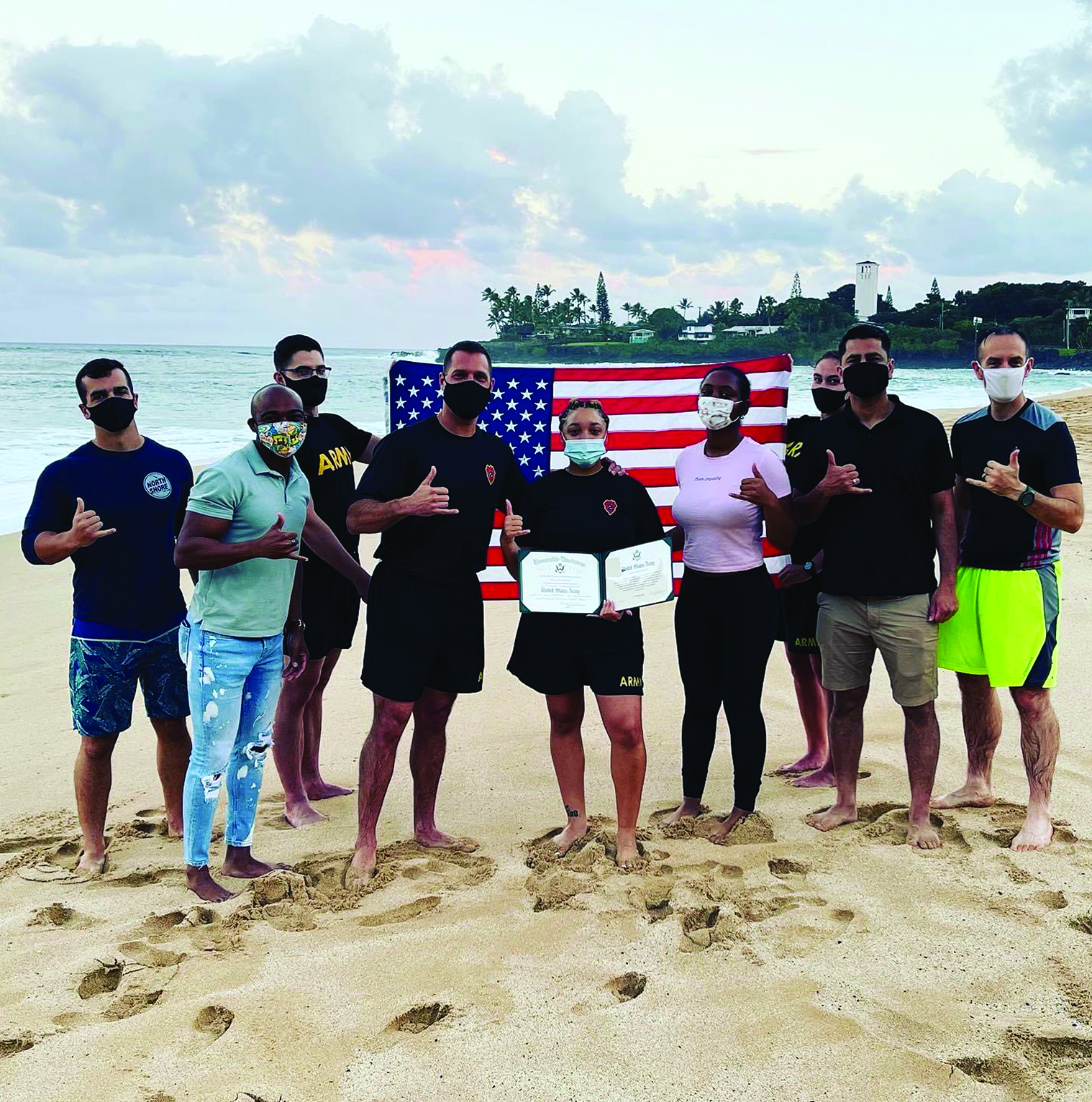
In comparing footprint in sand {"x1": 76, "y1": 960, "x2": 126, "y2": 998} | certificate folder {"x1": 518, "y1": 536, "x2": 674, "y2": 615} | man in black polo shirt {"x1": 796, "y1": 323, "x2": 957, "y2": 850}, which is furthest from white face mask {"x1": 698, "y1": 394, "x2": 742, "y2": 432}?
footprint in sand {"x1": 76, "y1": 960, "x2": 126, "y2": 998}

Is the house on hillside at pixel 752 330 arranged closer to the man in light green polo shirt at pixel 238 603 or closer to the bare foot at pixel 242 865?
the man in light green polo shirt at pixel 238 603

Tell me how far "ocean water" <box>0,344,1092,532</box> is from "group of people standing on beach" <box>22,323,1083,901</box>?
9.81 metres

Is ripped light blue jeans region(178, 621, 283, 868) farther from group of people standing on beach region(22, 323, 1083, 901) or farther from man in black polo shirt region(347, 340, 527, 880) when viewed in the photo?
man in black polo shirt region(347, 340, 527, 880)

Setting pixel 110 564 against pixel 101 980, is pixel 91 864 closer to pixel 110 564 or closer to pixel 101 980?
pixel 101 980

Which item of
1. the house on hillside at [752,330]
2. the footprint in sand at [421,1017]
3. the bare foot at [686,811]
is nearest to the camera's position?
the footprint in sand at [421,1017]

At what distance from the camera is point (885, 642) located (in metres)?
4.62

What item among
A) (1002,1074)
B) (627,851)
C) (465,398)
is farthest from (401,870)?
(1002,1074)

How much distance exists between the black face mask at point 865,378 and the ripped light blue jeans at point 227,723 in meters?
2.75

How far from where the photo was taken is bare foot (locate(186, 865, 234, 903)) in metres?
4.20

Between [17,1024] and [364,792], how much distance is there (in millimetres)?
1607

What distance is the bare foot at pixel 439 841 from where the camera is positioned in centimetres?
476

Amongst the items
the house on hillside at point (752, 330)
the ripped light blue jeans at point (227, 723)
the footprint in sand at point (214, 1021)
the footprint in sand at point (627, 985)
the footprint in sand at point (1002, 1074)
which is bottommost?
the footprint in sand at point (627, 985)

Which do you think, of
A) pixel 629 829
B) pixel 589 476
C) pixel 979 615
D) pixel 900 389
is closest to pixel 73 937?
pixel 629 829

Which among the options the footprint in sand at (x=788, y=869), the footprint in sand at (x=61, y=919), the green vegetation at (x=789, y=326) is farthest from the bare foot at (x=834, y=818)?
the green vegetation at (x=789, y=326)
